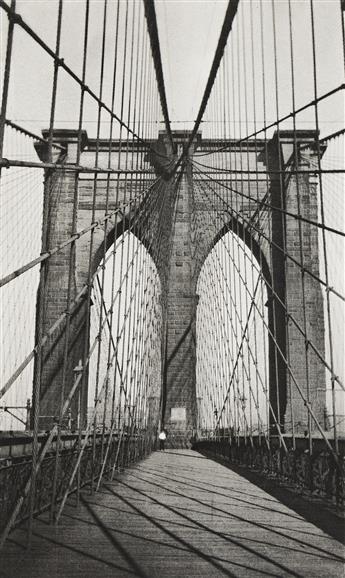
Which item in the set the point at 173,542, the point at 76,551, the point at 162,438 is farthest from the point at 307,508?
the point at 162,438

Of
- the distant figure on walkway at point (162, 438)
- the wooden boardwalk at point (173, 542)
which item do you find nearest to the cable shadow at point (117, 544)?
the wooden boardwalk at point (173, 542)

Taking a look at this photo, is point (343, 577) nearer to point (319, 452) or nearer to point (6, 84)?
point (6, 84)

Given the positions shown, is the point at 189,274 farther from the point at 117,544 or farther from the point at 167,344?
the point at 117,544

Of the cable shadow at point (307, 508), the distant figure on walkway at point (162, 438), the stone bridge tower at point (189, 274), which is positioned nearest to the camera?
the cable shadow at point (307, 508)

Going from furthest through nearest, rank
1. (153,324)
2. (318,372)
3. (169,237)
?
(169,237) < (318,372) < (153,324)

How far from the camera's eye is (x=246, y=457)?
726 cm

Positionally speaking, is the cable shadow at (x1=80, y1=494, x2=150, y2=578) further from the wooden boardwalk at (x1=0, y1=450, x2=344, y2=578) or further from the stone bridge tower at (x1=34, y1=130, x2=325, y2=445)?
the stone bridge tower at (x1=34, y1=130, x2=325, y2=445)

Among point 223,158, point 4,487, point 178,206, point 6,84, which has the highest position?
point 223,158

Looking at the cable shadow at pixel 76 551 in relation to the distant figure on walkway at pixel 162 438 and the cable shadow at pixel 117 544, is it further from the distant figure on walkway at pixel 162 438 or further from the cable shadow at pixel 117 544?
the distant figure on walkway at pixel 162 438

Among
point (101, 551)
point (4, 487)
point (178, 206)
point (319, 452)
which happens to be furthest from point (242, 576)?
point (178, 206)

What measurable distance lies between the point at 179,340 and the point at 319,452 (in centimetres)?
930

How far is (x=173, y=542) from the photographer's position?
255 cm

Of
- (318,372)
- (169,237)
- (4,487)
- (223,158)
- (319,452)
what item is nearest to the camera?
(4,487)

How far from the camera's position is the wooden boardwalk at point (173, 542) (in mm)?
2072
